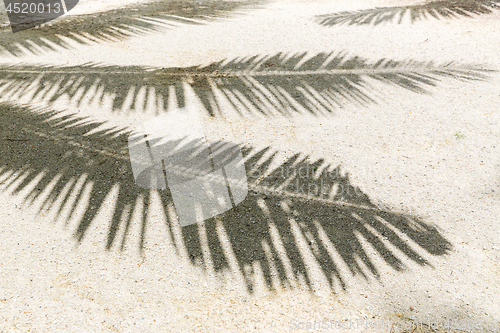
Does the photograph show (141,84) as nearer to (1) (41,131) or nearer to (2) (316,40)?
(1) (41,131)

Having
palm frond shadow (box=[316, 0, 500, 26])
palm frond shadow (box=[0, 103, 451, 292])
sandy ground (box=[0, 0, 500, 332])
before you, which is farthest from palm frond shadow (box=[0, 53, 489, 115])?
palm frond shadow (box=[316, 0, 500, 26])

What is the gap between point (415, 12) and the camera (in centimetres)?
602

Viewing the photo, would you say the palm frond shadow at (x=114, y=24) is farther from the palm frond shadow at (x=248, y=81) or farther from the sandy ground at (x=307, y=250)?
the sandy ground at (x=307, y=250)

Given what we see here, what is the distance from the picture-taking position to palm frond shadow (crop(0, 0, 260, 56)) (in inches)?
220

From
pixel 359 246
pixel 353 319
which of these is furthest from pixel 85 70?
pixel 353 319

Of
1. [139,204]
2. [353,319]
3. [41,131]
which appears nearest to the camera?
[353,319]

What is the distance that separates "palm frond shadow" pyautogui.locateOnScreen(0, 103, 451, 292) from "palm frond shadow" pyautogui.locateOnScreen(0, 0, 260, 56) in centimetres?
241

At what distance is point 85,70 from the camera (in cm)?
484

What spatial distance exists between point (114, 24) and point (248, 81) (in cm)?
283

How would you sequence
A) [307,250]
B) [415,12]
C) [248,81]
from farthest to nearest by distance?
[415,12]
[248,81]
[307,250]

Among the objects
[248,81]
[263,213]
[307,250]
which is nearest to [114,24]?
[248,81]

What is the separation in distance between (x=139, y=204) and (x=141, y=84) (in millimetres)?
1958

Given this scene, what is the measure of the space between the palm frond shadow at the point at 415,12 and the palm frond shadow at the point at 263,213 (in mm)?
3413

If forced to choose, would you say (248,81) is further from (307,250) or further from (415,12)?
(415,12)
